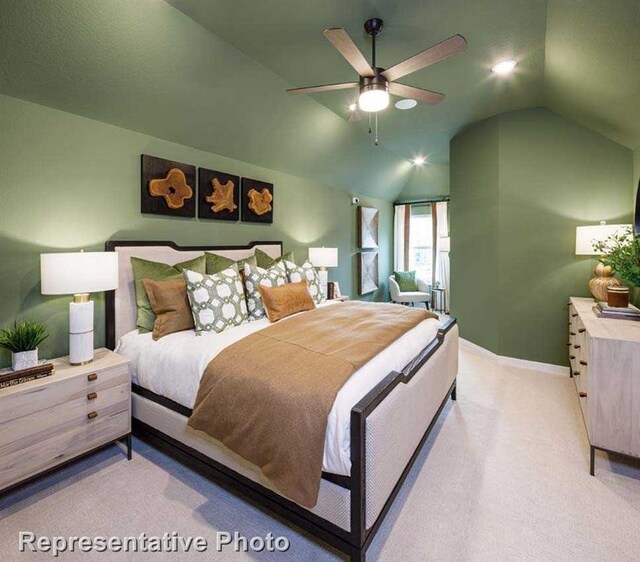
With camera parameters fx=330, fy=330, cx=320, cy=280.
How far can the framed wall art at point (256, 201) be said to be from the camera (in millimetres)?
3721

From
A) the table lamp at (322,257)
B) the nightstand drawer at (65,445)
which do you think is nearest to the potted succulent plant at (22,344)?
the nightstand drawer at (65,445)

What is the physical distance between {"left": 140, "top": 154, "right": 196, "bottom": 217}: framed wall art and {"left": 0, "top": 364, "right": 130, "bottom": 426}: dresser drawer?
1419 millimetres

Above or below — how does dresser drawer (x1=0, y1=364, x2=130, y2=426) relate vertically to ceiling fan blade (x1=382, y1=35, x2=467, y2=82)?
below

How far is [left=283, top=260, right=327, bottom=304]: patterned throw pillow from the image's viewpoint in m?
3.38

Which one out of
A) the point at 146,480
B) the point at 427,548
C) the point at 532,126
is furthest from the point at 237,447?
the point at 532,126

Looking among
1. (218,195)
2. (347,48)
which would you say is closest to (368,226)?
(218,195)

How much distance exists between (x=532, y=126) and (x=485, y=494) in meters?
3.75

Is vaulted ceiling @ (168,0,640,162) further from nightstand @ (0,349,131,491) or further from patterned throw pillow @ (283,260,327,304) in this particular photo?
nightstand @ (0,349,131,491)

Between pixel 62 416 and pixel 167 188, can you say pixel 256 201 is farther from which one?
pixel 62 416

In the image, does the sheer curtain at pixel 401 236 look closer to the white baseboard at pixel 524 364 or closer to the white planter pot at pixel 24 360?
the white baseboard at pixel 524 364

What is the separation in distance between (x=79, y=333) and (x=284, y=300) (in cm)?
146

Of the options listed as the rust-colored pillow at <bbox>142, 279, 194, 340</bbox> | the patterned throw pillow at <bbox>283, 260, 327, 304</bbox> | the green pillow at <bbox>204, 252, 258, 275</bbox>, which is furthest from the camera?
the patterned throw pillow at <bbox>283, 260, 327, 304</bbox>

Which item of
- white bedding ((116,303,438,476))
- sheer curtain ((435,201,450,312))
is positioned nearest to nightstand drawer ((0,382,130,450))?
white bedding ((116,303,438,476))

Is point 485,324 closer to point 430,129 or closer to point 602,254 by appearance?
point 602,254
